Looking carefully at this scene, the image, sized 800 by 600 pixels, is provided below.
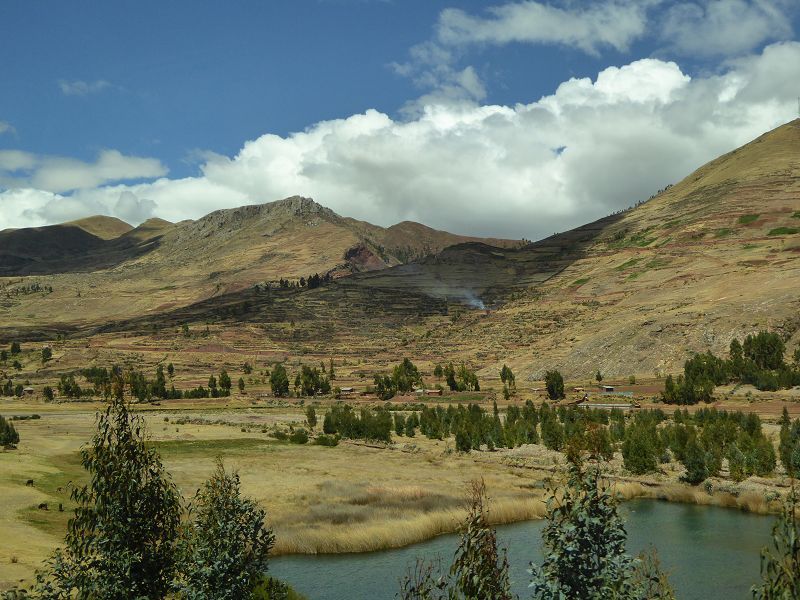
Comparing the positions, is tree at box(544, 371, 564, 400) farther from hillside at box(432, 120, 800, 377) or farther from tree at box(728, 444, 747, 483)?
tree at box(728, 444, 747, 483)

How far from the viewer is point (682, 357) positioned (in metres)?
127

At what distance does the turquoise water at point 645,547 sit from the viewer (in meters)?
32.7

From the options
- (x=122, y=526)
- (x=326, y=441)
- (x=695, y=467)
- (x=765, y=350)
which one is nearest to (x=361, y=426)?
(x=326, y=441)

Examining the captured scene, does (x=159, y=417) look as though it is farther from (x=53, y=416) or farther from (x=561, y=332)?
(x=561, y=332)

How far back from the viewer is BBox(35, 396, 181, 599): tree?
15.9 meters

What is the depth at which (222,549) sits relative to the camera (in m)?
17.2

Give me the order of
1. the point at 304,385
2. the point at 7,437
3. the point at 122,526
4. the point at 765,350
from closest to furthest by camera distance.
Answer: the point at 122,526, the point at 7,437, the point at 765,350, the point at 304,385

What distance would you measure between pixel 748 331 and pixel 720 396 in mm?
35681

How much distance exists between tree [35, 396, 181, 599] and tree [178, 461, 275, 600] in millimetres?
620

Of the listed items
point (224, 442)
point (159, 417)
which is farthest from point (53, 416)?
point (224, 442)

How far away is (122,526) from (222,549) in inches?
100

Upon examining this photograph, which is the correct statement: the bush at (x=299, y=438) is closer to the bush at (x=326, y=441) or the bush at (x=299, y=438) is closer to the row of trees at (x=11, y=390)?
the bush at (x=326, y=441)

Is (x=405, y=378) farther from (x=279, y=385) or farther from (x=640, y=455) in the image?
(x=640, y=455)

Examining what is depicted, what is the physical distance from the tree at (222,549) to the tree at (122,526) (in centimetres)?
62
